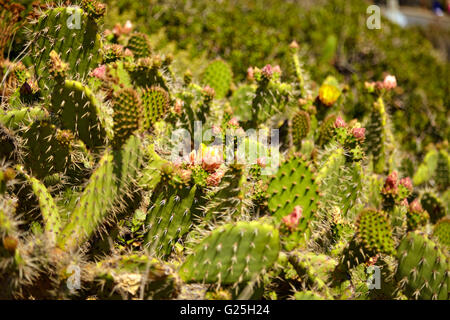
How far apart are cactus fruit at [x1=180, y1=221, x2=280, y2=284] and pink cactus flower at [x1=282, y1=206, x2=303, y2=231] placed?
4.9 inches

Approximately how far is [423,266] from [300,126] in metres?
1.40

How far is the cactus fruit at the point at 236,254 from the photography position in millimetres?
1871

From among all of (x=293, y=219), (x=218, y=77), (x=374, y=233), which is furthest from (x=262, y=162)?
(x=218, y=77)

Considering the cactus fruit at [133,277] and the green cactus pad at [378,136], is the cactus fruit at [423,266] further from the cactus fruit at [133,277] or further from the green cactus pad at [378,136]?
the green cactus pad at [378,136]

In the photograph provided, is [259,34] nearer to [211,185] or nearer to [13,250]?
[211,185]

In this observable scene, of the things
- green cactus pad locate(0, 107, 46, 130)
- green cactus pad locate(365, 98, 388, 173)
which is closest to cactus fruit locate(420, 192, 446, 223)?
green cactus pad locate(365, 98, 388, 173)

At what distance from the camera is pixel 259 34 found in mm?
5996

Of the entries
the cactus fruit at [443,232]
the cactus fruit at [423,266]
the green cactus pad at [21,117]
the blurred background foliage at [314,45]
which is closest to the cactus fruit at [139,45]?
the blurred background foliage at [314,45]

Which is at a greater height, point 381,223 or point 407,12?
point 407,12

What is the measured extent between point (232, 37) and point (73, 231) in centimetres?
418

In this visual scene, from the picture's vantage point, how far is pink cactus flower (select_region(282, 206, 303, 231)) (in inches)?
78.3

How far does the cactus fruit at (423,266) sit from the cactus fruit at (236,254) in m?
0.69

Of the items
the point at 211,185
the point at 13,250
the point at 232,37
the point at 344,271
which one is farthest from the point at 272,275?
Answer: the point at 232,37
